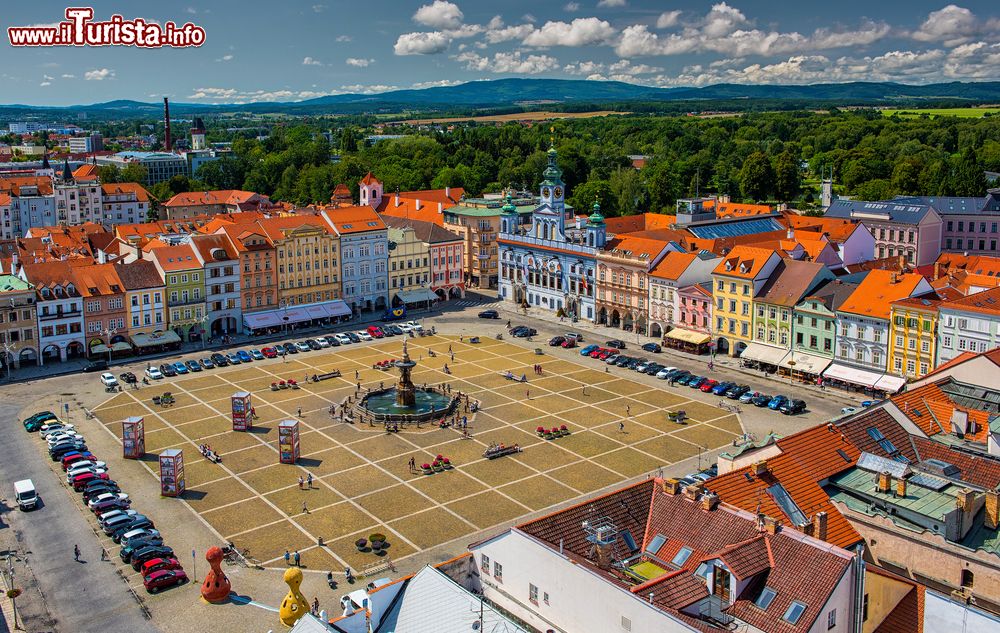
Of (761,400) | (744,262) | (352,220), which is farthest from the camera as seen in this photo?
(352,220)

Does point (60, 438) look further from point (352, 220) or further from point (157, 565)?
point (352, 220)

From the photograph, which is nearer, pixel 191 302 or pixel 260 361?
pixel 260 361

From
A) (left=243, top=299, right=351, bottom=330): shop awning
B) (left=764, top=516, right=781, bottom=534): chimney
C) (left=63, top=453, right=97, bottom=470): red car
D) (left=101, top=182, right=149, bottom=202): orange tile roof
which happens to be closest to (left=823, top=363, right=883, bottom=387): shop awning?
(left=764, top=516, right=781, bottom=534): chimney

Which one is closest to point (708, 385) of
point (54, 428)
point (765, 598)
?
point (765, 598)

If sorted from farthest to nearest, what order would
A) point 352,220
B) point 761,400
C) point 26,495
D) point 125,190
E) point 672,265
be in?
point 125,190, point 352,220, point 672,265, point 761,400, point 26,495

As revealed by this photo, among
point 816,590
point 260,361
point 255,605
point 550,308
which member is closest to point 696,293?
point 550,308

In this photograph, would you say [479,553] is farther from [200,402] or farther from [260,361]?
[260,361]
